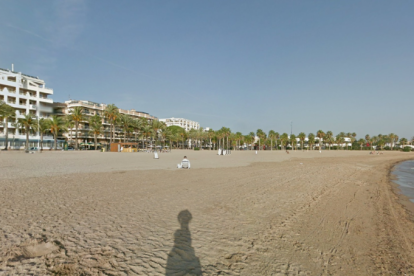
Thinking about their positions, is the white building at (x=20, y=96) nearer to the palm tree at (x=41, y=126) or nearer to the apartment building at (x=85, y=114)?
the palm tree at (x=41, y=126)

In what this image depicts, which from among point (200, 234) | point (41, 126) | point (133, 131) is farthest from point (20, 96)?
point (200, 234)

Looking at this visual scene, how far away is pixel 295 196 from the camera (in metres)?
8.70

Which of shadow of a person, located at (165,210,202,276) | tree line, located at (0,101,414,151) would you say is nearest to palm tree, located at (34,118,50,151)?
tree line, located at (0,101,414,151)

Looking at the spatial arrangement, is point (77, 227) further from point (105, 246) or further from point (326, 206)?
point (326, 206)

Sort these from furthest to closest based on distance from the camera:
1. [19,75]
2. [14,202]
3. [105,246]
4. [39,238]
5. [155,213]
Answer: [19,75] → [14,202] → [155,213] → [39,238] → [105,246]

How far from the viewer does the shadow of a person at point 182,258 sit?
3516 millimetres

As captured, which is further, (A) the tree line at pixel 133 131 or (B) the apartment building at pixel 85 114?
(B) the apartment building at pixel 85 114

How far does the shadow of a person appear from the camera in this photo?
352 centimetres

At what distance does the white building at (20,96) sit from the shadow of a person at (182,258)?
71.2m

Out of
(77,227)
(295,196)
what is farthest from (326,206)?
(77,227)

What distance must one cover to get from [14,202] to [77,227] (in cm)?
367

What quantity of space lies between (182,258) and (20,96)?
77.2 metres

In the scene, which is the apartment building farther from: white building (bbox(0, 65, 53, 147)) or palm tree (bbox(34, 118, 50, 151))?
palm tree (bbox(34, 118, 50, 151))

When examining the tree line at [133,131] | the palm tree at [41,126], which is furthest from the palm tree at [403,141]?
the palm tree at [41,126]
